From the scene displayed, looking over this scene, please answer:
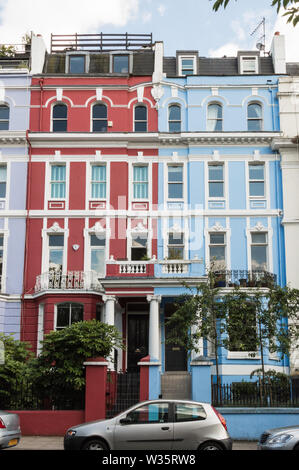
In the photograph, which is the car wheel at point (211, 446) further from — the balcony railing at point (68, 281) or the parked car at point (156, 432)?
the balcony railing at point (68, 281)

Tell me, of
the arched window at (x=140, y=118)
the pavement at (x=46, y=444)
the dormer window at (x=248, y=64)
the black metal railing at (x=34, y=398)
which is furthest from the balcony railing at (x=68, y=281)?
the dormer window at (x=248, y=64)

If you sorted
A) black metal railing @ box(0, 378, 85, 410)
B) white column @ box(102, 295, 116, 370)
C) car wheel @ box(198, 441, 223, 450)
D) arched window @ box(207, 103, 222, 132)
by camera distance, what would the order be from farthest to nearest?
arched window @ box(207, 103, 222, 132), white column @ box(102, 295, 116, 370), black metal railing @ box(0, 378, 85, 410), car wheel @ box(198, 441, 223, 450)

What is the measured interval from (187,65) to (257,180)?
7.36 m

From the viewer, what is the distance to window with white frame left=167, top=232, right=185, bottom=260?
27.9 m

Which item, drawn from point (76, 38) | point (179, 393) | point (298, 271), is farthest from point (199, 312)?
point (76, 38)

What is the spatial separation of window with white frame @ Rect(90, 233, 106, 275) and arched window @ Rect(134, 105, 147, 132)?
19.5 ft

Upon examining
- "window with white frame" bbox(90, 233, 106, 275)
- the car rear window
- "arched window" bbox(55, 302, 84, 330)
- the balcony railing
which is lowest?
the car rear window

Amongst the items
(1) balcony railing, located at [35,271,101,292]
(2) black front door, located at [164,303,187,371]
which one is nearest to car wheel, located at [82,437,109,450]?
(1) balcony railing, located at [35,271,101,292]

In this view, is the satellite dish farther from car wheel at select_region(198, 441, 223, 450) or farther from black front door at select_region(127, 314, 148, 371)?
car wheel at select_region(198, 441, 223, 450)

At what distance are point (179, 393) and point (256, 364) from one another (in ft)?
13.2

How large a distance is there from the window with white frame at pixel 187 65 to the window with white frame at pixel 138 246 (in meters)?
9.10

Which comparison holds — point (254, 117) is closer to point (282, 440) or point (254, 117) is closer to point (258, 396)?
point (258, 396)

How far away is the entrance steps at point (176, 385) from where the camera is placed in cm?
2266

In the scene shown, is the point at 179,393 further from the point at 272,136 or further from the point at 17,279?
the point at 272,136
